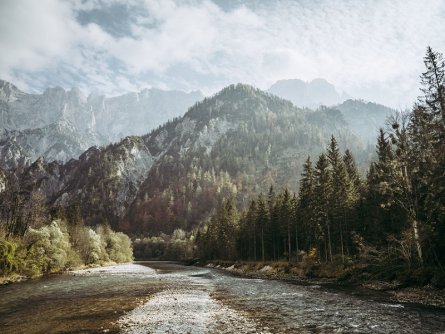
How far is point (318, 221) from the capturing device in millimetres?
69938

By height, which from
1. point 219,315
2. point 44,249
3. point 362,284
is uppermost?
point 44,249

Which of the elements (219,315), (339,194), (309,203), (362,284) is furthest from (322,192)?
(219,315)

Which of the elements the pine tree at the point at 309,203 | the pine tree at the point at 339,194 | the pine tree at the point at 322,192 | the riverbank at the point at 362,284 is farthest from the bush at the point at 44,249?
the pine tree at the point at 339,194

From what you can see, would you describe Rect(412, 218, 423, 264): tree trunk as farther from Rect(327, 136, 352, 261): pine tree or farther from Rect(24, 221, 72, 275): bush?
Rect(24, 221, 72, 275): bush

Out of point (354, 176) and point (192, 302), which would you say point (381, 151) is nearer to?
point (354, 176)

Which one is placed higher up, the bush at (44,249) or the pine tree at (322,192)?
the pine tree at (322,192)

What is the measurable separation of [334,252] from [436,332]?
205ft

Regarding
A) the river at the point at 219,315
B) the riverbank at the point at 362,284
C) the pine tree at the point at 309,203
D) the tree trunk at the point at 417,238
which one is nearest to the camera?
the river at the point at 219,315

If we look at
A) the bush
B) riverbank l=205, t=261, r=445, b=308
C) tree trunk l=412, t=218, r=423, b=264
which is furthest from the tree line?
the bush

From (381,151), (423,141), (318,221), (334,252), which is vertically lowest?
(334,252)

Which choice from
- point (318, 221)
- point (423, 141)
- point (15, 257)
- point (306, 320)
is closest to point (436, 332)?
point (306, 320)

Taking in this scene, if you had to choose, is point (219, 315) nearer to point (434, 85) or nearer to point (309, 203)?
point (434, 85)

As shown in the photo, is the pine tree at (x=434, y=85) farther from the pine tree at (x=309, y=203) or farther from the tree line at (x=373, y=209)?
the pine tree at (x=309, y=203)

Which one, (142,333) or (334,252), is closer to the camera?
(142,333)
